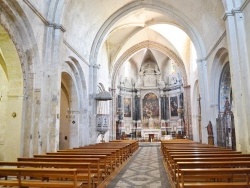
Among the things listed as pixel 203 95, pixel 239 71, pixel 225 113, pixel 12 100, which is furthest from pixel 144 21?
pixel 12 100

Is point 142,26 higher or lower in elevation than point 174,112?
higher

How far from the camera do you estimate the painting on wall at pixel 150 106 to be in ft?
91.3

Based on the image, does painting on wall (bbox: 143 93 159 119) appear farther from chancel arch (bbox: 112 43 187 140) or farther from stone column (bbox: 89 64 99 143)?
stone column (bbox: 89 64 99 143)

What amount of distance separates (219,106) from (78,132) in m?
8.36

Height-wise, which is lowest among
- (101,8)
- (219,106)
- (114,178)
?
(114,178)

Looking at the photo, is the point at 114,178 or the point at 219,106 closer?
the point at 114,178

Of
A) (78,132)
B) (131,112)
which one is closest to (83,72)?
(78,132)

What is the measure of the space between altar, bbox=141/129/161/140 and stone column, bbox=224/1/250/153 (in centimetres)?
1827

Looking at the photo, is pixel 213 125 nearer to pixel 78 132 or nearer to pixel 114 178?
pixel 78 132

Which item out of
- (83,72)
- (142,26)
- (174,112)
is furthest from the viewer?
(174,112)

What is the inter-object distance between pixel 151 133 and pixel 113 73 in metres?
8.74

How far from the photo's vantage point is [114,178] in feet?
20.9

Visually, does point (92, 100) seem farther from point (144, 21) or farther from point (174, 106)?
point (174, 106)

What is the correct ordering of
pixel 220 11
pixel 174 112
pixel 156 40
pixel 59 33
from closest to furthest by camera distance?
pixel 59 33, pixel 220 11, pixel 156 40, pixel 174 112
